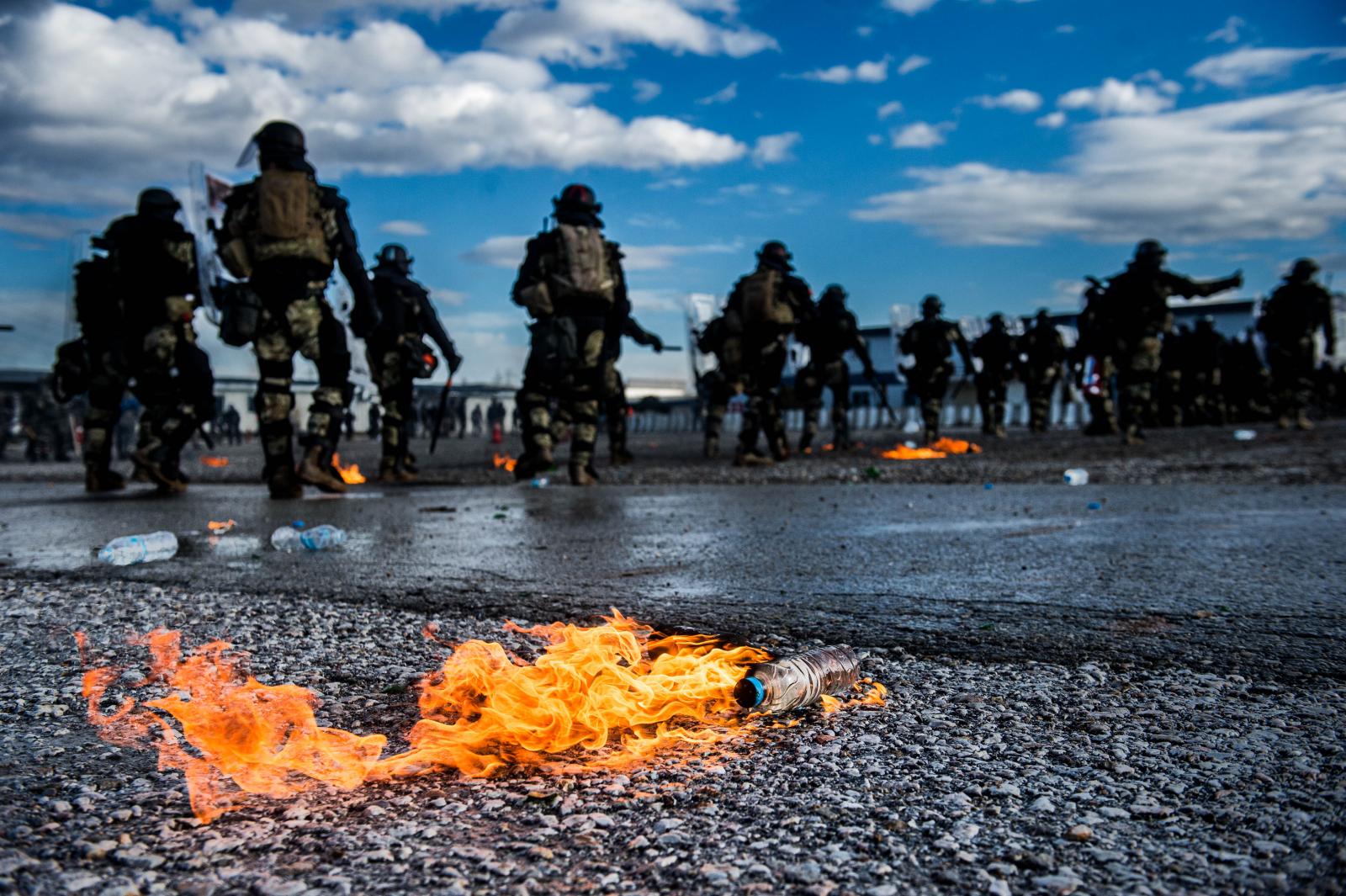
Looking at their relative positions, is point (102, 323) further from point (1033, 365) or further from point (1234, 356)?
point (1234, 356)

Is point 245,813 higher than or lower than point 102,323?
lower

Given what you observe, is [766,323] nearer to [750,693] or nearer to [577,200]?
[577,200]

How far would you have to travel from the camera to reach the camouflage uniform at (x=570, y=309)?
27.3ft

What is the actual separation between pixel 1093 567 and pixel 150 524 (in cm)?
488

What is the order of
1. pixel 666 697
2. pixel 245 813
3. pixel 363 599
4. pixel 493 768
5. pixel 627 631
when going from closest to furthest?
pixel 245 813 → pixel 493 768 → pixel 666 697 → pixel 627 631 → pixel 363 599

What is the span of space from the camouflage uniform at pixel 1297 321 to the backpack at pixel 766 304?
8647mm

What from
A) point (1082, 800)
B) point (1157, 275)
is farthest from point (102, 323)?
point (1157, 275)

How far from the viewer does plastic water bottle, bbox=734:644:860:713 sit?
215cm

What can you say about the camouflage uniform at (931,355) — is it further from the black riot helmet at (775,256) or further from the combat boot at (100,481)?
the combat boot at (100,481)

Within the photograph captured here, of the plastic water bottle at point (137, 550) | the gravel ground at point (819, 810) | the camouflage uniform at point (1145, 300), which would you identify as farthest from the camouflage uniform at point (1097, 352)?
the gravel ground at point (819, 810)

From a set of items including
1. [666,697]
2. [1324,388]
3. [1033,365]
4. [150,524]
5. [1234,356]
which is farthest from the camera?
[1324,388]

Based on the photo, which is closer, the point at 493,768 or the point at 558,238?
the point at 493,768

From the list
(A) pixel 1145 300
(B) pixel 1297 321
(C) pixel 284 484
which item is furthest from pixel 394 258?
(B) pixel 1297 321

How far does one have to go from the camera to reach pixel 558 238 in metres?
8.33
